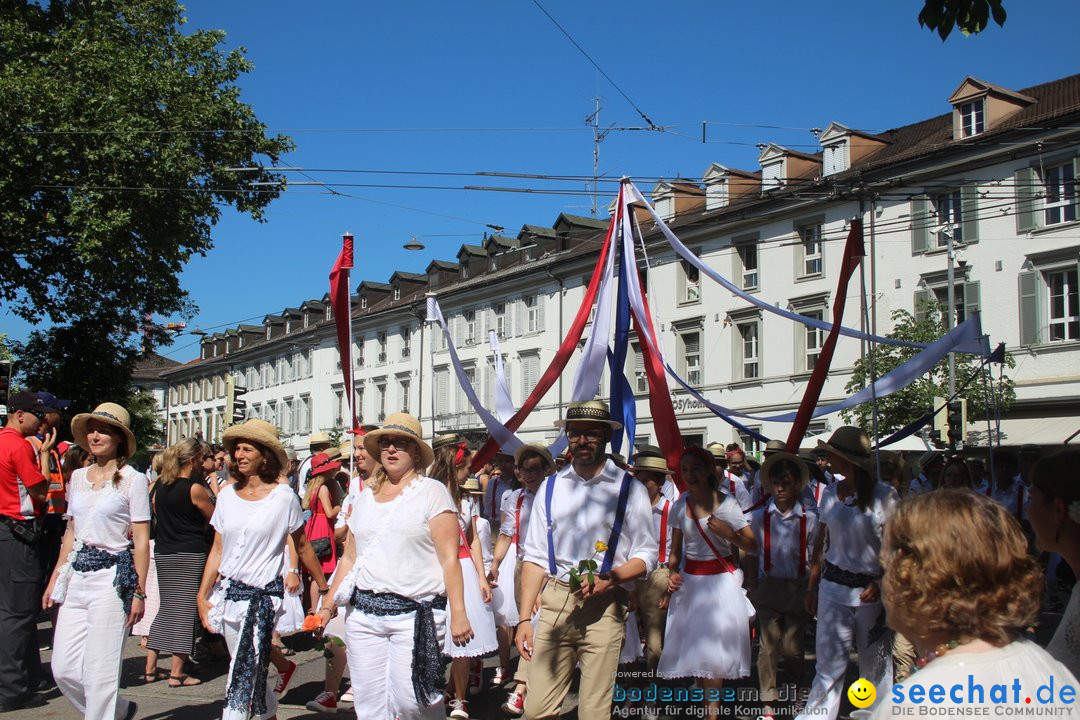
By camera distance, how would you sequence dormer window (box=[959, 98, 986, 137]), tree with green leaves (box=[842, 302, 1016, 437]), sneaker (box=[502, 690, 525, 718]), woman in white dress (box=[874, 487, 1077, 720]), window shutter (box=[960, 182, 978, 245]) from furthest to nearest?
dormer window (box=[959, 98, 986, 137]) < window shutter (box=[960, 182, 978, 245]) < tree with green leaves (box=[842, 302, 1016, 437]) < sneaker (box=[502, 690, 525, 718]) < woman in white dress (box=[874, 487, 1077, 720])

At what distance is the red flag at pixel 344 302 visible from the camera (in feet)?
25.0

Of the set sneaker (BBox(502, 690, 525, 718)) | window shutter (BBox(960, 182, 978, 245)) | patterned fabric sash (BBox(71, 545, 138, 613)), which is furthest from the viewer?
window shutter (BBox(960, 182, 978, 245))

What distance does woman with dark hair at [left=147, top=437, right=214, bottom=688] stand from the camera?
8.41 meters

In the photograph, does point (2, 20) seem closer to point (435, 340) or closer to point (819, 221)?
point (819, 221)

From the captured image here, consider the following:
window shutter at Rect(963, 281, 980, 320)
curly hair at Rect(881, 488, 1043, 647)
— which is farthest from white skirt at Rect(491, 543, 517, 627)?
window shutter at Rect(963, 281, 980, 320)

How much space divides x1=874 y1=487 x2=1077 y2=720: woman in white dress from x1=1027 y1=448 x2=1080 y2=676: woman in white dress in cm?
89

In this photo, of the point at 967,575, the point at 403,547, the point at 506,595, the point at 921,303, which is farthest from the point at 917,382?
the point at 967,575

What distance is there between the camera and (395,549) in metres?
5.13

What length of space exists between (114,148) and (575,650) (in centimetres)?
1617

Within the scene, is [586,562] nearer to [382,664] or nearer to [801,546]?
[382,664]

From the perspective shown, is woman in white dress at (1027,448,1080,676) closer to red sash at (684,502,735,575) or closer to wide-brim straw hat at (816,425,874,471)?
wide-brim straw hat at (816,425,874,471)

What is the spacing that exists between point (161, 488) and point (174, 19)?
15251 millimetres

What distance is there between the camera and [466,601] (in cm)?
730

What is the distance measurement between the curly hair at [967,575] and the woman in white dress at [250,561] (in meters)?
4.25
